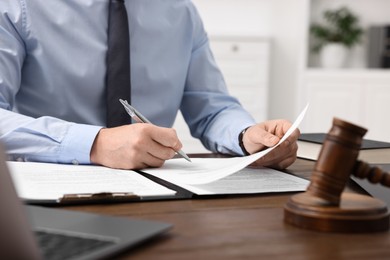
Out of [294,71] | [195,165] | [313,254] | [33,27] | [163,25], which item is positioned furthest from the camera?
[294,71]

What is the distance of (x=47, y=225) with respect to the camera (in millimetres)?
568

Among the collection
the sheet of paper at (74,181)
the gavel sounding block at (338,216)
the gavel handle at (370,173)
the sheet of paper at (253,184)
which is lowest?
the sheet of paper at (253,184)

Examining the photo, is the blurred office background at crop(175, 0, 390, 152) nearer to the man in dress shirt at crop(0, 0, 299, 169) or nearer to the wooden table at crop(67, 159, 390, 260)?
the man in dress shirt at crop(0, 0, 299, 169)

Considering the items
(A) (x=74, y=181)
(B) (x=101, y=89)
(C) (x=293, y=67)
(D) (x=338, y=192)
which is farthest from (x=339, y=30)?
(D) (x=338, y=192)

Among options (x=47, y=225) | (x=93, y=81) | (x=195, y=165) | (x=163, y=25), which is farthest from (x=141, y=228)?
(x=163, y=25)

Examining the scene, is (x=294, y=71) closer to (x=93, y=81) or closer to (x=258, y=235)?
(x=93, y=81)

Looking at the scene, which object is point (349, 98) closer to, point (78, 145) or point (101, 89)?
point (101, 89)

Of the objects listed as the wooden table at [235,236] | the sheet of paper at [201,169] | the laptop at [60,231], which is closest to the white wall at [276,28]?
the sheet of paper at [201,169]

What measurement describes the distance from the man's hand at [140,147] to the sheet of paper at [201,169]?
2 centimetres

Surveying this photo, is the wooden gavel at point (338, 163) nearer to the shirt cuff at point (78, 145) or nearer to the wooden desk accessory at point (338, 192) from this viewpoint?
the wooden desk accessory at point (338, 192)

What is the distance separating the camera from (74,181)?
0.82m

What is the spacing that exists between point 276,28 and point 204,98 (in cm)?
281

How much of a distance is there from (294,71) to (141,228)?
3532mm

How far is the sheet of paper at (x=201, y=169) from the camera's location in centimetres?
84
